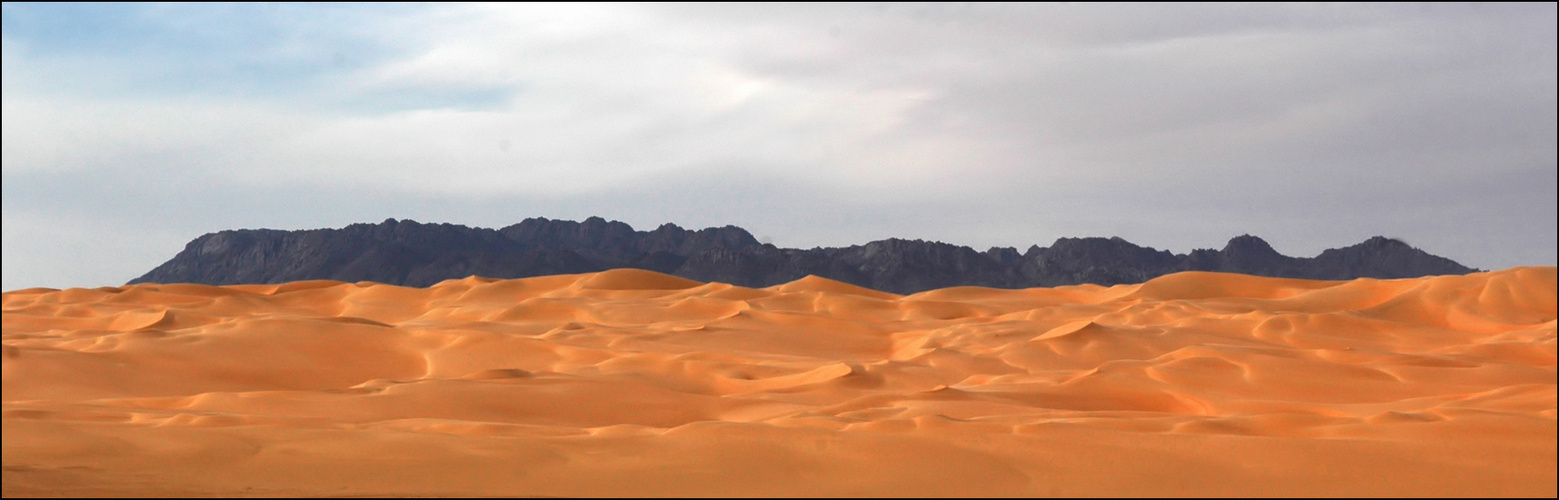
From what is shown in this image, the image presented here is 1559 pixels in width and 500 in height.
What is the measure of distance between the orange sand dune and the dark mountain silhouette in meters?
81.1

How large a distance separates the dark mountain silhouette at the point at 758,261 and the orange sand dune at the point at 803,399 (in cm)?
8105

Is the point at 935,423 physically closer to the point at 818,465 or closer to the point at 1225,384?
the point at 818,465

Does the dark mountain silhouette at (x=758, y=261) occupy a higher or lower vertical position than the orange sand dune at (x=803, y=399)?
higher

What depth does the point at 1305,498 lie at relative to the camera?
515 centimetres

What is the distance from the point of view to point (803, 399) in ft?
32.6

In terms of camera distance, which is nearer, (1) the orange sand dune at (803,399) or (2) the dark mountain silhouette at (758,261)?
(1) the orange sand dune at (803,399)

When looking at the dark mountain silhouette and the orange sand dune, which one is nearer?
the orange sand dune

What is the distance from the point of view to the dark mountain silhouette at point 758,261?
10250 cm

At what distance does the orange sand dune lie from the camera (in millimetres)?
5566

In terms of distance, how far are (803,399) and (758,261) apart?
95154 millimetres

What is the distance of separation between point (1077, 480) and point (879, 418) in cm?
253

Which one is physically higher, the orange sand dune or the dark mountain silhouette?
the dark mountain silhouette

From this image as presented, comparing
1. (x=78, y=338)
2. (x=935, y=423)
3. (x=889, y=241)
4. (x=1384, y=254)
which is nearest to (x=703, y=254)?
(x=889, y=241)

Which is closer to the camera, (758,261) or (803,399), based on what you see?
(803,399)
